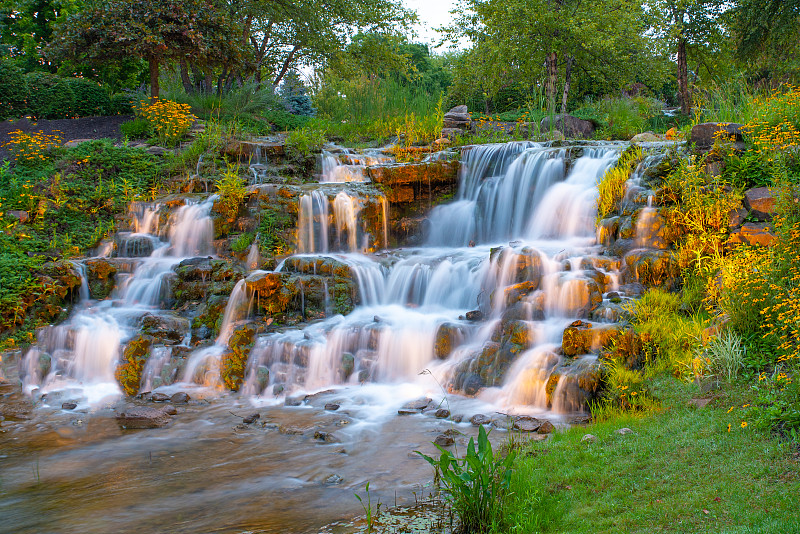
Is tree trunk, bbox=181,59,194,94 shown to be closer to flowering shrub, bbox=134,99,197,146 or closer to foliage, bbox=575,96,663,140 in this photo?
flowering shrub, bbox=134,99,197,146

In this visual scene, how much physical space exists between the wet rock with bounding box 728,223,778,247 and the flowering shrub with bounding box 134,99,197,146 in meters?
13.3

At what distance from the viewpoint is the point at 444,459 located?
3744 millimetres

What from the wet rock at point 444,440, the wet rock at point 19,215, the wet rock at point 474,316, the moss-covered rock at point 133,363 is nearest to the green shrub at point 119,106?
the wet rock at point 19,215

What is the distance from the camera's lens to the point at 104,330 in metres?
8.96

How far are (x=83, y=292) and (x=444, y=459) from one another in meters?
8.69

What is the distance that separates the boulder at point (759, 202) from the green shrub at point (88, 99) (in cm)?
2013

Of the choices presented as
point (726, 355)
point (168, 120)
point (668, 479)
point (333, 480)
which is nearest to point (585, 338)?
point (726, 355)

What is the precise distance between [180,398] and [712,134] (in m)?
8.85

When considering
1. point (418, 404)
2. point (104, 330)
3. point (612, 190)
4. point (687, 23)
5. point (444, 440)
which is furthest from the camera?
point (687, 23)

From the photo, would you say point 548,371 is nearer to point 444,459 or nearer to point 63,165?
point 444,459

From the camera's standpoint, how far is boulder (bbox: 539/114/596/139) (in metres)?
17.8

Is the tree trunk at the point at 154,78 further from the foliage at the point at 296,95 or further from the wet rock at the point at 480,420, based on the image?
the wet rock at the point at 480,420

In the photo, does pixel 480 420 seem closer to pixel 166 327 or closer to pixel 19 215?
pixel 166 327

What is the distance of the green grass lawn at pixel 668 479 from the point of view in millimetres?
3221
